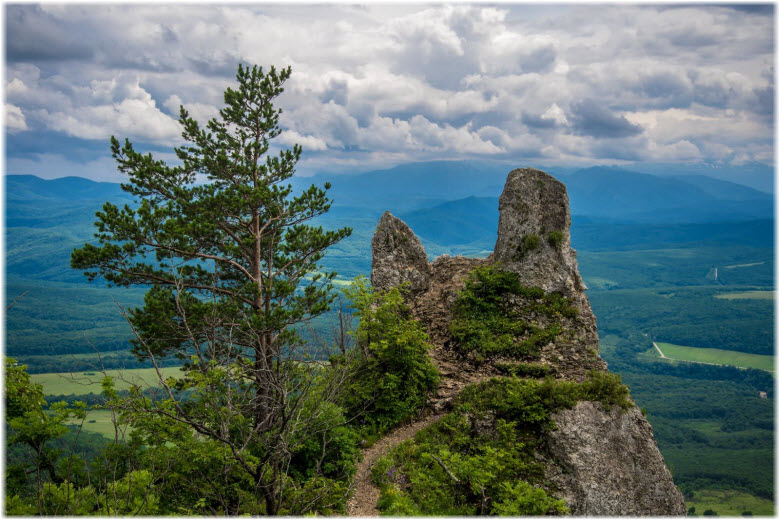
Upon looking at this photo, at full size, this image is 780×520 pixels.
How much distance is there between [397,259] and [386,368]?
7493 millimetres

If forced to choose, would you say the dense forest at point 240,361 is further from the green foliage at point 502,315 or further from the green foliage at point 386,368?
the green foliage at point 502,315

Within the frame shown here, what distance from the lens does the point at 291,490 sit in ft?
43.1

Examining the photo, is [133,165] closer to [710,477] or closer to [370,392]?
[370,392]

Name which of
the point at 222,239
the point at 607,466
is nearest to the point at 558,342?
the point at 607,466

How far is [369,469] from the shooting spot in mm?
17219

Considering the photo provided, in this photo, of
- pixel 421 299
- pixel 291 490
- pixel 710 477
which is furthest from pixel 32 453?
pixel 710 477

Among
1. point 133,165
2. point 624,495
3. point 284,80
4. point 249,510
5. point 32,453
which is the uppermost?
point 284,80

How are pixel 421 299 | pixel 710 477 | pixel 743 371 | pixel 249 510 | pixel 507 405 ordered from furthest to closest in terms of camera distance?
pixel 743 371, pixel 710 477, pixel 421 299, pixel 507 405, pixel 249 510

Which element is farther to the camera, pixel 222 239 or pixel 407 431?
pixel 222 239

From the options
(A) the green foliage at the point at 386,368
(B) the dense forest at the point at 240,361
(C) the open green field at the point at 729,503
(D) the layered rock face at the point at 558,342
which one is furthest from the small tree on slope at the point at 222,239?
(C) the open green field at the point at 729,503

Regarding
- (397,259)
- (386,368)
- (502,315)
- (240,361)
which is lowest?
(386,368)

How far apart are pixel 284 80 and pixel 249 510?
1912cm

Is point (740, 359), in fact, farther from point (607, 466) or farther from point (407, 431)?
point (407, 431)

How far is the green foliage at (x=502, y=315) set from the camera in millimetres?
21422
